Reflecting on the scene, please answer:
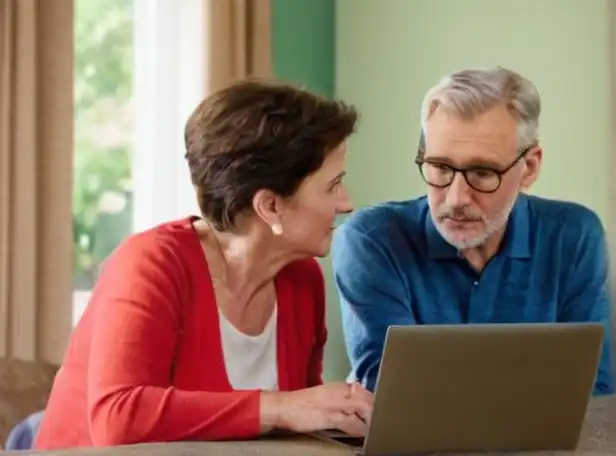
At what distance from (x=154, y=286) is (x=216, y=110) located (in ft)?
0.98

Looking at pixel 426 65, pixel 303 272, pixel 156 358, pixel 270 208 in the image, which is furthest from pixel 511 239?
pixel 426 65

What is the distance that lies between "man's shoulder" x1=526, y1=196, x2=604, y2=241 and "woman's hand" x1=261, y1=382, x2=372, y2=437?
65cm

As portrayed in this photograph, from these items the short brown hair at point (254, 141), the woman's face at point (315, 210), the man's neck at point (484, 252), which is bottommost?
the man's neck at point (484, 252)

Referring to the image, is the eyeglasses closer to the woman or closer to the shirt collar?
the shirt collar

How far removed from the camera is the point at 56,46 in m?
2.44

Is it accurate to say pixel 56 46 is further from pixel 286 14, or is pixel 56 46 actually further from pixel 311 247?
pixel 311 247

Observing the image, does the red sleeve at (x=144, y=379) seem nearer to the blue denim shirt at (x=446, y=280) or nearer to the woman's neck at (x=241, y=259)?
the woman's neck at (x=241, y=259)

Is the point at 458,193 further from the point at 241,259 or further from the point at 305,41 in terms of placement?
the point at 305,41

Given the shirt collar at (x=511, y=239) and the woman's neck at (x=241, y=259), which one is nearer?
the woman's neck at (x=241, y=259)

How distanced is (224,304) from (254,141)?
0.91 ft

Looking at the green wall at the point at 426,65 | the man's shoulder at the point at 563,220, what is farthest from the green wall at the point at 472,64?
the man's shoulder at the point at 563,220

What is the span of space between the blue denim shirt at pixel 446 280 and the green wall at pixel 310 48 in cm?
116

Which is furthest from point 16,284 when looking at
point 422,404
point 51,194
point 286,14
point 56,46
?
point 422,404

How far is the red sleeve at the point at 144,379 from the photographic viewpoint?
1414 millimetres
